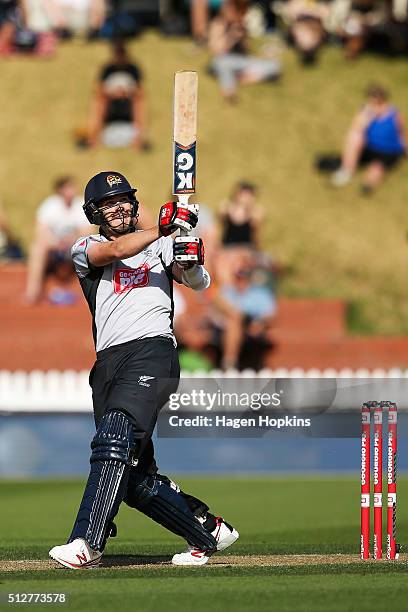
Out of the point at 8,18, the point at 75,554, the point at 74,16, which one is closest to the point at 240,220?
the point at 8,18

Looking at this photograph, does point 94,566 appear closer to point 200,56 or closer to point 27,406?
point 27,406

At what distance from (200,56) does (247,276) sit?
7.49 metres

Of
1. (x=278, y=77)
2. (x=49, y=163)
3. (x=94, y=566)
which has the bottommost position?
(x=94, y=566)

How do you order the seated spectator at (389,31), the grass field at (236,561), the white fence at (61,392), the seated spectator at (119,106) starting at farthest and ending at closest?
the seated spectator at (389,31), the seated spectator at (119,106), the white fence at (61,392), the grass field at (236,561)

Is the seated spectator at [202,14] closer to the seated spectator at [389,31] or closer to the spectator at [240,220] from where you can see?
the seated spectator at [389,31]

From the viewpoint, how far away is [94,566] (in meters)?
7.02

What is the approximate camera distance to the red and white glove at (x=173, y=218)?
22.3 feet

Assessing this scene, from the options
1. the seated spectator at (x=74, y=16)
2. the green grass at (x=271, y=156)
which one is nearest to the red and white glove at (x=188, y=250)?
the green grass at (x=271, y=156)

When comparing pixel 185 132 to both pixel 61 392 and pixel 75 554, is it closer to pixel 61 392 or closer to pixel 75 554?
pixel 75 554

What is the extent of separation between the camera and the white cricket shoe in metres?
6.85

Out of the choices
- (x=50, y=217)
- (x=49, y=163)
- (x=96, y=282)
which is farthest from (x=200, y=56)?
(x=96, y=282)

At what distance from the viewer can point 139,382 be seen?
7.09 m

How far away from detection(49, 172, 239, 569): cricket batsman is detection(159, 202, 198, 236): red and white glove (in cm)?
8

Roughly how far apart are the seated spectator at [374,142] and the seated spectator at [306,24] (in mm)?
2075
